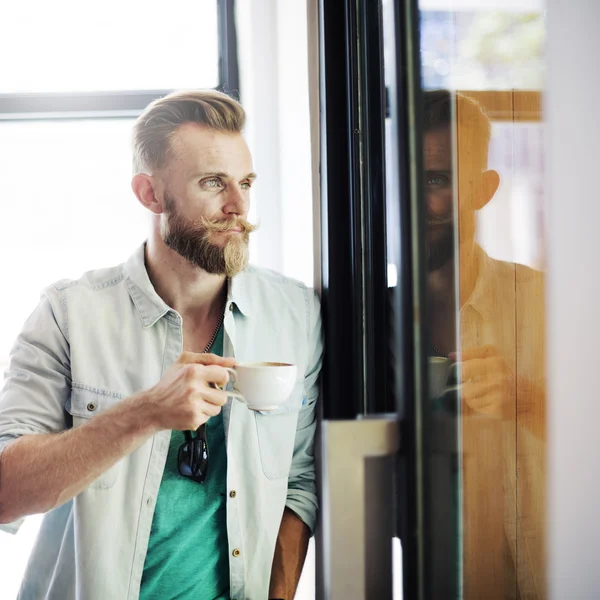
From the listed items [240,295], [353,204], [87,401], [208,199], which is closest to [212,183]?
[208,199]

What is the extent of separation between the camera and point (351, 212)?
965 mm

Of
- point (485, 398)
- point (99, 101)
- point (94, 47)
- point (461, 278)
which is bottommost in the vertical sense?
point (485, 398)

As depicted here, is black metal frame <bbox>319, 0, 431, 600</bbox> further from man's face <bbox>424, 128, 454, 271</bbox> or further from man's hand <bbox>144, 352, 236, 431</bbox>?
man's hand <bbox>144, 352, 236, 431</bbox>

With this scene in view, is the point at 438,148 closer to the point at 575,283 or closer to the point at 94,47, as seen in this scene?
the point at 575,283

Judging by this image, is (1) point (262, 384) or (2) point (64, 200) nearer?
(1) point (262, 384)

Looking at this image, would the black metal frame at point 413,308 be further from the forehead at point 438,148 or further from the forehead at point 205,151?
the forehead at point 205,151

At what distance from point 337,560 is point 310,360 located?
753 mm

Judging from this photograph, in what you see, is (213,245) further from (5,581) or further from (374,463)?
(5,581)

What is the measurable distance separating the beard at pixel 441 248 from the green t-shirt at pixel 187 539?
771 millimetres

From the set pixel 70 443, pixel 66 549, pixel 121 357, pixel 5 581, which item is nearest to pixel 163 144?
pixel 121 357

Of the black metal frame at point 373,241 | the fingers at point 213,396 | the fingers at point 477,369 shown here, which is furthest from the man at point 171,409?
the fingers at point 477,369

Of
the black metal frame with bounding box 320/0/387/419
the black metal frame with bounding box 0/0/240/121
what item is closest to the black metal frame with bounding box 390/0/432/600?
the black metal frame with bounding box 320/0/387/419

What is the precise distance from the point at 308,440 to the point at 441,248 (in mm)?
846

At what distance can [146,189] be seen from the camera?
1.30 metres
